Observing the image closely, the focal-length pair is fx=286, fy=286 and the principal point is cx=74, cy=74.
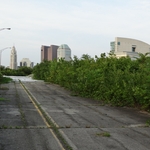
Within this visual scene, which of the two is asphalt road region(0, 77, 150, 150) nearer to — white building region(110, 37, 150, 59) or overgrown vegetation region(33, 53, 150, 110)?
overgrown vegetation region(33, 53, 150, 110)

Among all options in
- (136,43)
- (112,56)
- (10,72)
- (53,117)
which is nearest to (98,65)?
(112,56)

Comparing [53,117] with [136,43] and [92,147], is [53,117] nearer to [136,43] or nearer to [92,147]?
[92,147]

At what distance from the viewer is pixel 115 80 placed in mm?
16234

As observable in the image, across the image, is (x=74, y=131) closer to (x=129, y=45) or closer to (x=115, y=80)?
(x=115, y=80)

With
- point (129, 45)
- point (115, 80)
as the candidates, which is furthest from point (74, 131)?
point (129, 45)

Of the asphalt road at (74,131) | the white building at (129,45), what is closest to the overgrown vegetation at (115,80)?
the asphalt road at (74,131)

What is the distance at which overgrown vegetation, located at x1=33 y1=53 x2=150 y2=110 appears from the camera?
13789mm

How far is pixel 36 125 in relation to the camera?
9.48m

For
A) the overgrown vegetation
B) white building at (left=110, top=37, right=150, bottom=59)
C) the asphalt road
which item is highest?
white building at (left=110, top=37, right=150, bottom=59)

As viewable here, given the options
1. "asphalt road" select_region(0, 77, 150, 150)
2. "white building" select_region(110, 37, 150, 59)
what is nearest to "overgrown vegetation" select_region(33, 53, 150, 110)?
"asphalt road" select_region(0, 77, 150, 150)

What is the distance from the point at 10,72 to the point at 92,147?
92.3m

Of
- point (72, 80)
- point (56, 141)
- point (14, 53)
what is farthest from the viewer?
point (14, 53)

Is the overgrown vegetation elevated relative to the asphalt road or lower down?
elevated

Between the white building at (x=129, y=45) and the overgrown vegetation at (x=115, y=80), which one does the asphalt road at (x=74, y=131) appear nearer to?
the overgrown vegetation at (x=115, y=80)
